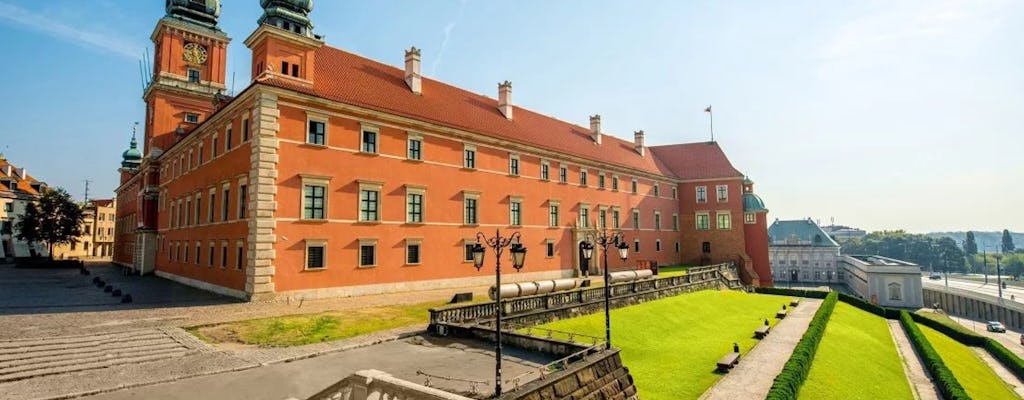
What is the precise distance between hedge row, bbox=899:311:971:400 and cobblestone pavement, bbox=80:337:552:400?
60.4 feet

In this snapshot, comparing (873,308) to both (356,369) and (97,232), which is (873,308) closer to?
(356,369)

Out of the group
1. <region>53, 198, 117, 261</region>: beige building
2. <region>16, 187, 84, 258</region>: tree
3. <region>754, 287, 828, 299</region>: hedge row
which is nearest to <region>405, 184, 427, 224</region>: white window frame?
<region>754, 287, 828, 299</region>: hedge row

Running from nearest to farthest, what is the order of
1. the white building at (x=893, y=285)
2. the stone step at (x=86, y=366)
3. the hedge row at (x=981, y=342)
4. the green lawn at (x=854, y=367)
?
1. the stone step at (x=86, y=366)
2. the green lawn at (x=854, y=367)
3. the hedge row at (x=981, y=342)
4. the white building at (x=893, y=285)

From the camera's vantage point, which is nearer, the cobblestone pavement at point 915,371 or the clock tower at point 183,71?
the cobblestone pavement at point 915,371

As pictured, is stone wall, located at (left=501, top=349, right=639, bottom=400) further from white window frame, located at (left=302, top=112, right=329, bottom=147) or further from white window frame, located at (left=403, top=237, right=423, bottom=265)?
white window frame, located at (left=302, top=112, right=329, bottom=147)

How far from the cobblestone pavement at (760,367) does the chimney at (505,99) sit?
25103 mm

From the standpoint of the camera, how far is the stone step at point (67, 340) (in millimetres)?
15273

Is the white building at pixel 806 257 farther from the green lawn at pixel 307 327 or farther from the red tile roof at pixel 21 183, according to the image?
the red tile roof at pixel 21 183

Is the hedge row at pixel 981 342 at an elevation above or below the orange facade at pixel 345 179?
below

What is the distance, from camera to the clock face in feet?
154

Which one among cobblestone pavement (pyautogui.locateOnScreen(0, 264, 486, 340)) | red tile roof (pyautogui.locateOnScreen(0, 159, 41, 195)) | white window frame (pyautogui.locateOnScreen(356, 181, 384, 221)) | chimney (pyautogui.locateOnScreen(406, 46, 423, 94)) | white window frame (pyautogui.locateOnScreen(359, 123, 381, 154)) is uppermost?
chimney (pyautogui.locateOnScreen(406, 46, 423, 94))

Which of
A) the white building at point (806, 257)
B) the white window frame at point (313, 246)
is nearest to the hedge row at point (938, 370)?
the white window frame at point (313, 246)

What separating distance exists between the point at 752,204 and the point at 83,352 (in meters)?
58.9

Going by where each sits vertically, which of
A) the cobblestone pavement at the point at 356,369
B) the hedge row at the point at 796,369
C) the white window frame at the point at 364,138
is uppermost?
the white window frame at the point at 364,138
